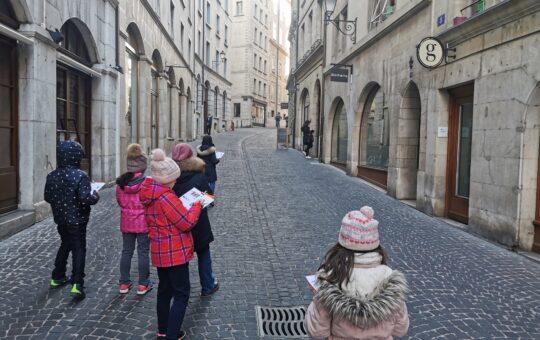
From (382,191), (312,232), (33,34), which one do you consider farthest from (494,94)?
(33,34)

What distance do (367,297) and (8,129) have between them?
22.7 ft

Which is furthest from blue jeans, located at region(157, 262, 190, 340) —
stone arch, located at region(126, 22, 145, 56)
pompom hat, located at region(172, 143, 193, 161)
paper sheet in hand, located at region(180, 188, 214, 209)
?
stone arch, located at region(126, 22, 145, 56)

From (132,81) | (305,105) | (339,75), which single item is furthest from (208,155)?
(305,105)

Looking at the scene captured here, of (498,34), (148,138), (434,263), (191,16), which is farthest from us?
(191,16)

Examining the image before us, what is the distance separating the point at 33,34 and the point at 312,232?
5.51 m

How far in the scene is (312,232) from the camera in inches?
288

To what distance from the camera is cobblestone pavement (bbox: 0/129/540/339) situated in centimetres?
391

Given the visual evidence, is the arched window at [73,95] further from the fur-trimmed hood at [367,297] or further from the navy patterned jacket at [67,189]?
the fur-trimmed hood at [367,297]

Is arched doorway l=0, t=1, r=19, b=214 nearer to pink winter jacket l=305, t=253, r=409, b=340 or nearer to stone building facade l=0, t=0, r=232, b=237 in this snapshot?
stone building facade l=0, t=0, r=232, b=237

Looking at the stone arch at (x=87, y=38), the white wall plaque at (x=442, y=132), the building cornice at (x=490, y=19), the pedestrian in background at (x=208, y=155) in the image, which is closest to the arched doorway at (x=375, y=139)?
the white wall plaque at (x=442, y=132)

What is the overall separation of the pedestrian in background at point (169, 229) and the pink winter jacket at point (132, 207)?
113 centimetres

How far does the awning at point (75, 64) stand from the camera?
8613 millimetres

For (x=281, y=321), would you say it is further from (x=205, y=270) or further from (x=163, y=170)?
(x=163, y=170)

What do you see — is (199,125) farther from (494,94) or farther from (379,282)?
(379,282)
